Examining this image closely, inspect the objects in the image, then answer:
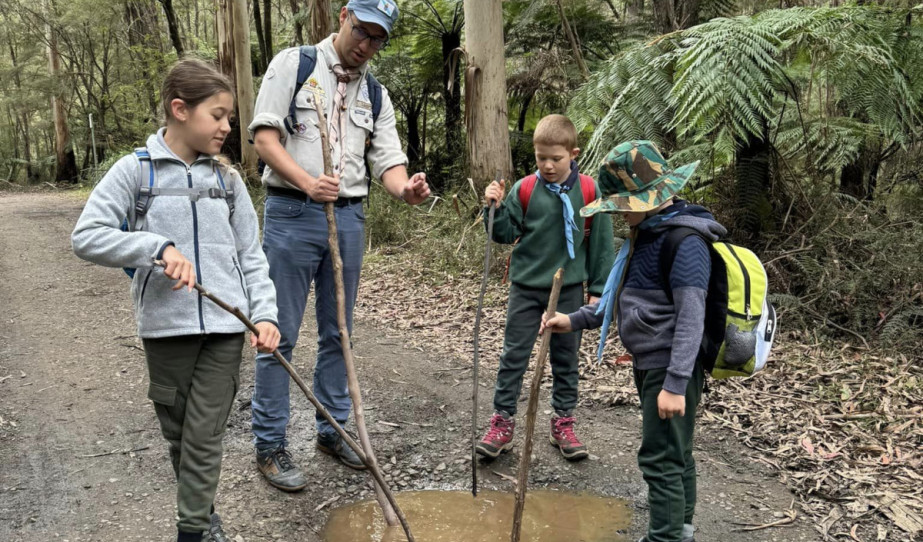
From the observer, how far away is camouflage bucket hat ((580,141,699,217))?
8.41 feet

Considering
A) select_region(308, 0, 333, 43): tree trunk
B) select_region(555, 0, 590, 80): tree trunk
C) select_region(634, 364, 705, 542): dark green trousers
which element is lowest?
select_region(634, 364, 705, 542): dark green trousers

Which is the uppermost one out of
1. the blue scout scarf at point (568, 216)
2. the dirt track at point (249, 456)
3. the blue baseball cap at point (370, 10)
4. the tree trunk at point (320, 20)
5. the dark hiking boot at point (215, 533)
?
the tree trunk at point (320, 20)

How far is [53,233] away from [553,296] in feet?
37.6

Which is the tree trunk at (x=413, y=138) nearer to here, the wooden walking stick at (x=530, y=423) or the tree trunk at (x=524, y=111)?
the tree trunk at (x=524, y=111)

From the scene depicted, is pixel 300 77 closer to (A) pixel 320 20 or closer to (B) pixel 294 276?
(B) pixel 294 276

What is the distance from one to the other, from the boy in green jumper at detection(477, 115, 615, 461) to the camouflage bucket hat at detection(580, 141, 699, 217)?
2.73 ft

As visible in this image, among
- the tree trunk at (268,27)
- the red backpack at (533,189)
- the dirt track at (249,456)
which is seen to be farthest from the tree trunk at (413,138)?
the red backpack at (533,189)

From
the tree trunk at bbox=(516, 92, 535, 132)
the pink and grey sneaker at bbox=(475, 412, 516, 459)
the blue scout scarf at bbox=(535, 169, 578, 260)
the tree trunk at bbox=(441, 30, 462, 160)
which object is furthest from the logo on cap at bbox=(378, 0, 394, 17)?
the tree trunk at bbox=(441, 30, 462, 160)

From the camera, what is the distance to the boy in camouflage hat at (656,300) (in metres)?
2.54

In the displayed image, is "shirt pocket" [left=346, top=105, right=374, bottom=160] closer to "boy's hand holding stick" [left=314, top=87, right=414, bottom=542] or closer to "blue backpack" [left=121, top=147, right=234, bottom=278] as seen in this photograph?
"boy's hand holding stick" [left=314, top=87, right=414, bottom=542]

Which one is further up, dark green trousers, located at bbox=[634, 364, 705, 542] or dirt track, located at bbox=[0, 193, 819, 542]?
dark green trousers, located at bbox=[634, 364, 705, 542]

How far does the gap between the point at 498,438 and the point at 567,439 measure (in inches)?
15.0

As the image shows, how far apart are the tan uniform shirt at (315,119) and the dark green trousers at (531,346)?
39.5 inches

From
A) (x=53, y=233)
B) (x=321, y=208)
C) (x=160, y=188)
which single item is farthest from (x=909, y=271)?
(x=53, y=233)
